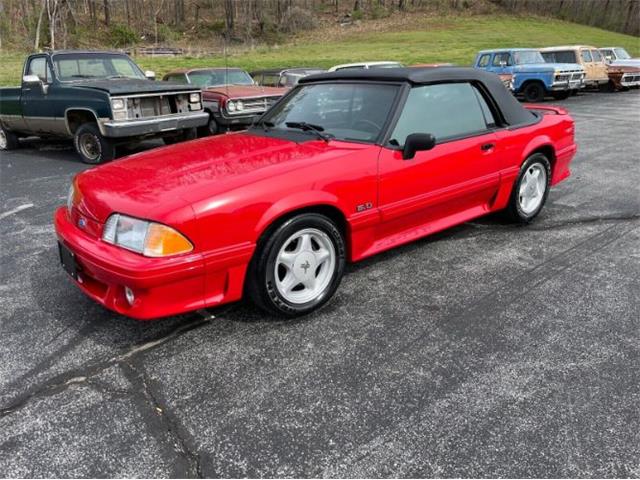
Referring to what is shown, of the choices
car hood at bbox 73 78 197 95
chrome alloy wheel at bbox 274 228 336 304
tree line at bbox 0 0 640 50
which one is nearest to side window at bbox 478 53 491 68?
car hood at bbox 73 78 197 95

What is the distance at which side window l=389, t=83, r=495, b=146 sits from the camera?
3518mm

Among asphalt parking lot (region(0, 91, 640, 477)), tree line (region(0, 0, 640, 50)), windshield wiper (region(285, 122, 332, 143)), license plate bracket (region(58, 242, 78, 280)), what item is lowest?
asphalt parking lot (region(0, 91, 640, 477))

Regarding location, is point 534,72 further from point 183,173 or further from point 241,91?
point 183,173

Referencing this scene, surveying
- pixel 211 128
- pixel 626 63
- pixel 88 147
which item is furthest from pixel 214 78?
pixel 626 63

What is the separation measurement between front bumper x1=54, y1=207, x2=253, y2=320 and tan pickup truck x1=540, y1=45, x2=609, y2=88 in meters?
18.8

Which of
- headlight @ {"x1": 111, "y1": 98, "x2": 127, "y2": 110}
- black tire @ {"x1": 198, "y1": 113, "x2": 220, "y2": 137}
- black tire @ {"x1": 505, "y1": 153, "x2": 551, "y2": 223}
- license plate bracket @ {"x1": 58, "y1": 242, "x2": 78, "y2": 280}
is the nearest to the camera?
license plate bracket @ {"x1": 58, "y1": 242, "x2": 78, "y2": 280}

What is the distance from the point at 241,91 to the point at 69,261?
758cm

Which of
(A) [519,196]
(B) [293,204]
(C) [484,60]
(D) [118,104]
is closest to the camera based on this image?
(B) [293,204]

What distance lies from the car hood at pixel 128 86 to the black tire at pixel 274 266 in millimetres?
5534

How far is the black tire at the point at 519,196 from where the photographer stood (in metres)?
4.41

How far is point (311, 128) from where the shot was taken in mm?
3672

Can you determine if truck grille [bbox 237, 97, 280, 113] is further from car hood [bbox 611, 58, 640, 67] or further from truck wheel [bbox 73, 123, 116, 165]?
car hood [bbox 611, 58, 640, 67]

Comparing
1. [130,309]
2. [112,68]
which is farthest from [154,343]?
[112,68]

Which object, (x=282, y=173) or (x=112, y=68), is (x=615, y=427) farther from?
(x=112, y=68)
